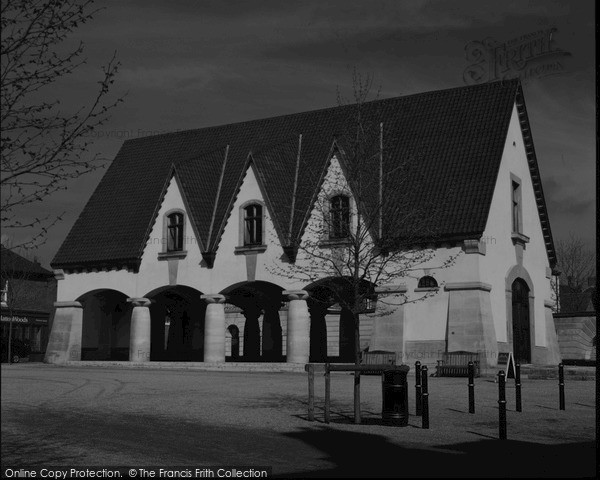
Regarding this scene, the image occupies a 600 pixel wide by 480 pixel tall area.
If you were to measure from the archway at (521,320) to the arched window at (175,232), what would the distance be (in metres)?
15.5

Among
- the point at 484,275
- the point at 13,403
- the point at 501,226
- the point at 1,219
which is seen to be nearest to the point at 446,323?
the point at 484,275

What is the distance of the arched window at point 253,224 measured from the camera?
42.5 m

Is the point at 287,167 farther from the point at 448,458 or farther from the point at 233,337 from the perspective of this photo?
the point at 233,337

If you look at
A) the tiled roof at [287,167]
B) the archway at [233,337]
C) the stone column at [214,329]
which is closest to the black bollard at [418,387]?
the tiled roof at [287,167]

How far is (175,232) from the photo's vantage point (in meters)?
45.2

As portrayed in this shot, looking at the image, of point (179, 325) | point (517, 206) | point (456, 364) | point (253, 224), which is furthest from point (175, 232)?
point (456, 364)

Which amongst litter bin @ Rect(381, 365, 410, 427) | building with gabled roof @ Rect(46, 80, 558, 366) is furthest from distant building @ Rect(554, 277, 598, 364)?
litter bin @ Rect(381, 365, 410, 427)

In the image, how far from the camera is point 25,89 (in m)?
9.59

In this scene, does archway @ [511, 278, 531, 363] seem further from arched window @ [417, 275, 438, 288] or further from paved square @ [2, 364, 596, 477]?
paved square @ [2, 364, 596, 477]

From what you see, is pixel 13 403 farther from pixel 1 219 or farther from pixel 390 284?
pixel 390 284

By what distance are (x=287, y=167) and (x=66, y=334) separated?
14020 mm

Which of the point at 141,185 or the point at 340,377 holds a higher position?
the point at 141,185

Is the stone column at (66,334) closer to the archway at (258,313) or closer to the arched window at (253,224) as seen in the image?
the archway at (258,313)

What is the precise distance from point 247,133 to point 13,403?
3064 cm
